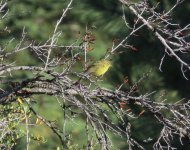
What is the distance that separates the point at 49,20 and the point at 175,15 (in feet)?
6.96

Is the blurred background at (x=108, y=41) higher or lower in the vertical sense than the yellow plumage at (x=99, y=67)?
lower

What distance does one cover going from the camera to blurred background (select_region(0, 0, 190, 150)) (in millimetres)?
→ 7086

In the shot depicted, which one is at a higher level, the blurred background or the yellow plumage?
the yellow plumage

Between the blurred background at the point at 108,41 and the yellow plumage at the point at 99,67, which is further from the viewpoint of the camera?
the blurred background at the point at 108,41

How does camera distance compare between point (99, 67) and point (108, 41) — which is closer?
point (99, 67)

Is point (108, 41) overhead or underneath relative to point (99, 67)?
underneath

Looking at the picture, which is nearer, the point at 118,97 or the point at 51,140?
the point at 118,97

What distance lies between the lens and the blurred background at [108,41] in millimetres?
7086

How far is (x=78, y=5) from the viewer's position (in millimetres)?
8266

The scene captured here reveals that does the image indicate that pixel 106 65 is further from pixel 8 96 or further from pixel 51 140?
pixel 51 140

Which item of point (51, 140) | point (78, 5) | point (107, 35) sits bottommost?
point (51, 140)

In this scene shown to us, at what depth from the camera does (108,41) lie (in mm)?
7996

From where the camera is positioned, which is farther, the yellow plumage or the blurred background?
the blurred background

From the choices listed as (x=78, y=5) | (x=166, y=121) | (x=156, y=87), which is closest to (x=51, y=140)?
(x=156, y=87)
